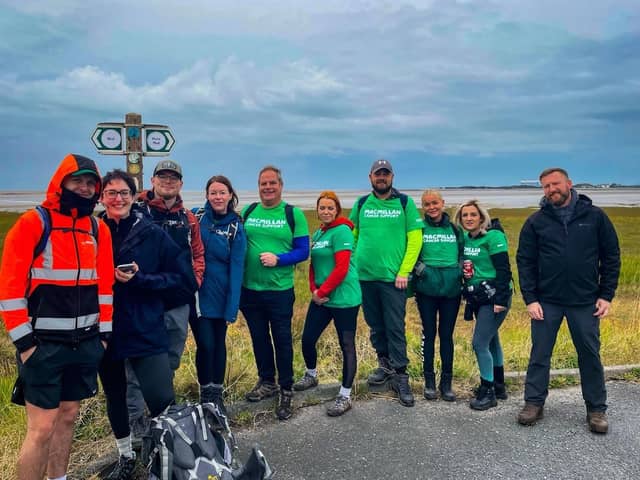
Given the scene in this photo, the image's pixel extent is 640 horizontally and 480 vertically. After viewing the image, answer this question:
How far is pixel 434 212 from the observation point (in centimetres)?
495

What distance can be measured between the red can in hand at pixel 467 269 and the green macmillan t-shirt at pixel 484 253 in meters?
0.03

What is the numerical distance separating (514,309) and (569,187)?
6.35m

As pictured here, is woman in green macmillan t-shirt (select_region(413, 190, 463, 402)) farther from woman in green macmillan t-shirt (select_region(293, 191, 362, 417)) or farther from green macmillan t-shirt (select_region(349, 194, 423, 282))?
woman in green macmillan t-shirt (select_region(293, 191, 362, 417))

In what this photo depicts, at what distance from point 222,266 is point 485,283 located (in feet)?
7.67

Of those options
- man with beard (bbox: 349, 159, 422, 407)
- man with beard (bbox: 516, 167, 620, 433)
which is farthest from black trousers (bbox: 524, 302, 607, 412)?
man with beard (bbox: 349, 159, 422, 407)

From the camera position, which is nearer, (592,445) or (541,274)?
(592,445)

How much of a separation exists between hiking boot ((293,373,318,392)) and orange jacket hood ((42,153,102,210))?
2.83 meters

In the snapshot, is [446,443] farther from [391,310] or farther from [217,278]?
[217,278]

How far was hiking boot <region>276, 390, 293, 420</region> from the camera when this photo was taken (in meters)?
4.47

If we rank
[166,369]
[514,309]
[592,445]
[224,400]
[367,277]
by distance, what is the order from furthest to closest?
1. [514,309]
2. [367,277]
3. [224,400]
4. [592,445]
5. [166,369]

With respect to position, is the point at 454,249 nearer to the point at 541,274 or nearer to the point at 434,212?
the point at 434,212

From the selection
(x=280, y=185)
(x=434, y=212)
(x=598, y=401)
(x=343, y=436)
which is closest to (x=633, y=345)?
(x=598, y=401)

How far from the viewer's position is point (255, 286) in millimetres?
4520

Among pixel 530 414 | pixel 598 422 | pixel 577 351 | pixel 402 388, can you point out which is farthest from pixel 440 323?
pixel 598 422
